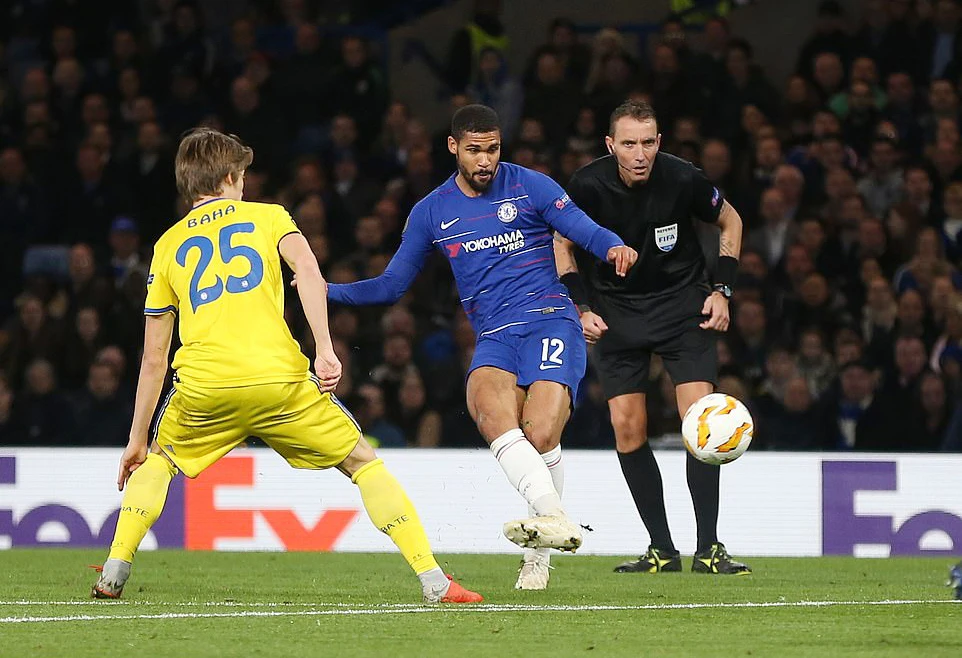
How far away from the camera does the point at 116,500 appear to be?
447 inches

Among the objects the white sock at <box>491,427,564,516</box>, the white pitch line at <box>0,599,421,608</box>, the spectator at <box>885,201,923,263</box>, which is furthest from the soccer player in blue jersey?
the spectator at <box>885,201,923,263</box>

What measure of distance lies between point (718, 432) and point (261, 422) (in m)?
2.44

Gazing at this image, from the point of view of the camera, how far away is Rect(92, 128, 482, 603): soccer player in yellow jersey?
256 inches

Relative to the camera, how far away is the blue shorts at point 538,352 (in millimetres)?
7508

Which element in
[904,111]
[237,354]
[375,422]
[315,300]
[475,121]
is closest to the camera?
[315,300]

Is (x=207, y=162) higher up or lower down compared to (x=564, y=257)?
higher up

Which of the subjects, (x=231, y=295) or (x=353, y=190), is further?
(x=353, y=190)

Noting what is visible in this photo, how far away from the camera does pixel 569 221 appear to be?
742 cm

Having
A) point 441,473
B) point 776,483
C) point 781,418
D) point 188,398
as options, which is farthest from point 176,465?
point 781,418

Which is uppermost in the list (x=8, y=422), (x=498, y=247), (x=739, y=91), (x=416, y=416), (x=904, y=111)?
(x=739, y=91)

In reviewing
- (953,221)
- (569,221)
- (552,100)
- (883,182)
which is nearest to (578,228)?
(569,221)

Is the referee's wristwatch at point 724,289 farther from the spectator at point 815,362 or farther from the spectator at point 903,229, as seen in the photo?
the spectator at point 903,229

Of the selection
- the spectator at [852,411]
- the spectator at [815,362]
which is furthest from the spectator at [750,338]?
the spectator at [852,411]

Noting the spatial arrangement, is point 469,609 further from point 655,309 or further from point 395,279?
point 655,309
